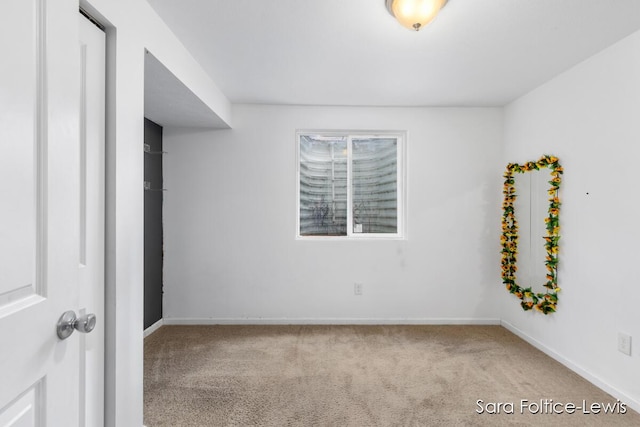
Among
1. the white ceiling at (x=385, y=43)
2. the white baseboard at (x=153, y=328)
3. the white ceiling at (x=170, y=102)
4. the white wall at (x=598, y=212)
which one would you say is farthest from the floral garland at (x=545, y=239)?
the white baseboard at (x=153, y=328)

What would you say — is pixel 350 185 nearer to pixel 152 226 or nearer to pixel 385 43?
pixel 385 43

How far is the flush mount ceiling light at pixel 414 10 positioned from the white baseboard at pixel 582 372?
106 inches

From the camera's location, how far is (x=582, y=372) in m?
2.52

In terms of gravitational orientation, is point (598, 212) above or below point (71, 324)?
above

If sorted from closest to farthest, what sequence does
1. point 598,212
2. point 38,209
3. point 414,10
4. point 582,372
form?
point 38,209, point 414,10, point 598,212, point 582,372

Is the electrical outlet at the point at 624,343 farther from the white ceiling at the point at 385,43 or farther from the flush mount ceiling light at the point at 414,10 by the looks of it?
the flush mount ceiling light at the point at 414,10

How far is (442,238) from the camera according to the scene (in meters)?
3.66

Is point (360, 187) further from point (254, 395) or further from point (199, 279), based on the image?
point (254, 395)

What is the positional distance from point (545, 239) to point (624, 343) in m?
0.94

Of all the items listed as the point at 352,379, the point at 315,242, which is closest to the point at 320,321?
the point at 315,242

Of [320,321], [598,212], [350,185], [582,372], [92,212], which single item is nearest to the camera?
[92,212]

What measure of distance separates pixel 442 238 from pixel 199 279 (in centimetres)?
271

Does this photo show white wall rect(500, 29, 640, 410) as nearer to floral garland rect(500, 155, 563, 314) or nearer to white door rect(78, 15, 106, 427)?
floral garland rect(500, 155, 563, 314)

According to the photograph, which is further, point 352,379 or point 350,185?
point 350,185
